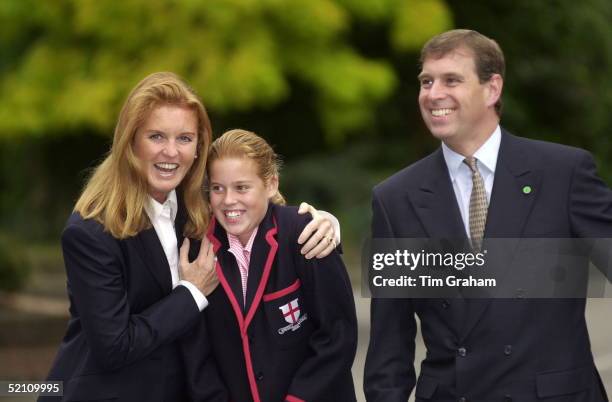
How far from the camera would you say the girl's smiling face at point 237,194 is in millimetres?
4316

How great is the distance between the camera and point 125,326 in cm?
410

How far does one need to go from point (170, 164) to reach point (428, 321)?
1.19m

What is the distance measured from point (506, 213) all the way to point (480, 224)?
110mm

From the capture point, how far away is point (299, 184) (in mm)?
22891

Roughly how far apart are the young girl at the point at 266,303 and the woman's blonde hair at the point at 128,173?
0.28 m

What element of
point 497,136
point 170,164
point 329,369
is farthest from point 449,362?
point 170,164

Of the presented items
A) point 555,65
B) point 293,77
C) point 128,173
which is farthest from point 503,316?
point 555,65

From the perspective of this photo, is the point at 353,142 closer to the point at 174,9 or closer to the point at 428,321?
the point at 174,9

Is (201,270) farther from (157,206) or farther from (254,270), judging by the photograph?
(157,206)

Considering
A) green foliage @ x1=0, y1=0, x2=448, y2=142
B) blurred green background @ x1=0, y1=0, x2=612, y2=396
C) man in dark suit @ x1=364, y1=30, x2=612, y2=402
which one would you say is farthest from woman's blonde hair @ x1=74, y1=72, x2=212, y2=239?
green foliage @ x1=0, y1=0, x2=448, y2=142

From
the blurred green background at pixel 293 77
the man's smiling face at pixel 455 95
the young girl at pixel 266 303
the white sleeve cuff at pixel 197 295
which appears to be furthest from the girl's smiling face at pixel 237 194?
the blurred green background at pixel 293 77

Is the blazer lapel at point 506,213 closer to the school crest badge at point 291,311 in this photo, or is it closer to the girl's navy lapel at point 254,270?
the school crest badge at point 291,311

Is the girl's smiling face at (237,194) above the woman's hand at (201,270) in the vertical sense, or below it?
above

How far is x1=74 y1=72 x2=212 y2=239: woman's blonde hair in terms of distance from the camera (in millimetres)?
4223
